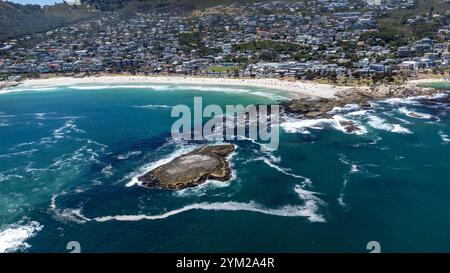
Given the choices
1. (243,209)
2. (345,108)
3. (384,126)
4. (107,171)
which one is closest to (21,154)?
(107,171)

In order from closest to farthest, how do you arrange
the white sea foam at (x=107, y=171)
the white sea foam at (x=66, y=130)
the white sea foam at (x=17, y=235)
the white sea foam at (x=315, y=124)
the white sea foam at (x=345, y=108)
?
1. the white sea foam at (x=17, y=235)
2. the white sea foam at (x=107, y=171)
3. the white sea foam at (x=315, y=124)
4. the white sea foam at (x=66, y=130)
5. the white sea foam at (x=345, y=108)

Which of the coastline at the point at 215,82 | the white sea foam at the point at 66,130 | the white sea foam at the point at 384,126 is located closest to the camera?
the white sea foam at the point at 384,126


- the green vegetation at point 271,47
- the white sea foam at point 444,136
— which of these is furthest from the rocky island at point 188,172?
the green vegetation at point 271,47

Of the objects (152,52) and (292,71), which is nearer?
(292,71)

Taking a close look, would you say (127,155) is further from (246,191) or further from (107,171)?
(246,191)

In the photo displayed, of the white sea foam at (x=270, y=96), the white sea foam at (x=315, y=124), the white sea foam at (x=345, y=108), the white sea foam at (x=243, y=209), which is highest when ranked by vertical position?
the white sea foam at (x=270, y=96)

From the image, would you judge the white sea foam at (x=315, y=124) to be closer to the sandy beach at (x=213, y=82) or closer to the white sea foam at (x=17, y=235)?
the sandy beach at (x=213, y=82)

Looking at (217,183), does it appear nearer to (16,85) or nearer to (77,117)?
(77,117)

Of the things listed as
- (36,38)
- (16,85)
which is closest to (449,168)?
(16,85)
